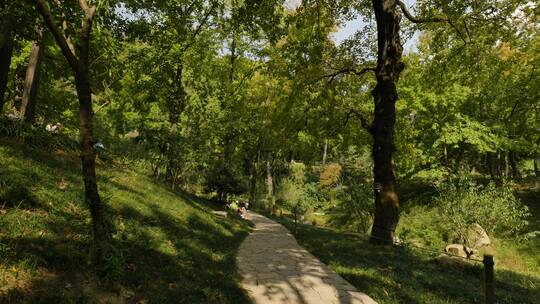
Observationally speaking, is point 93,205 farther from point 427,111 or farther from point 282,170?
point 282,170

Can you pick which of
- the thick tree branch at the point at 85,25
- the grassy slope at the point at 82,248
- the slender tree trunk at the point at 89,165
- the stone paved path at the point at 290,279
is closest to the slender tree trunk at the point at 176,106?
the grassy slope at the point at 82,248

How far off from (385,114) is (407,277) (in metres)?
6.14

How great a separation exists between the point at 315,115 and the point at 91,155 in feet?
39.9

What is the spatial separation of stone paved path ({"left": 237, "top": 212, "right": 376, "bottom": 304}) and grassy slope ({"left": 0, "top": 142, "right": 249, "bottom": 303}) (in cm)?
48

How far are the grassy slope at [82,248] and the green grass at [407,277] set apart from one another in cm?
299

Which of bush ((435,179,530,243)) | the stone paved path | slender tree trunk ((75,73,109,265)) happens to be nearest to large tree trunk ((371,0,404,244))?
the stone paved path

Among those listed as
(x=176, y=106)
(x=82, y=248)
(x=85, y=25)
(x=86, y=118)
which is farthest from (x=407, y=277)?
(x=176, y=106)

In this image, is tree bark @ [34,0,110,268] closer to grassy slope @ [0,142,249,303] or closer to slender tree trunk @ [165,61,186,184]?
grassy slope @ [0,142,249,303]

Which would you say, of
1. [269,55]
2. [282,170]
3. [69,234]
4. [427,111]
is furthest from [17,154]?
[282,170]

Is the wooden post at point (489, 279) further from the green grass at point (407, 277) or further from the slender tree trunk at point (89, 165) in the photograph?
the slender tree trunk at point (89, 165)

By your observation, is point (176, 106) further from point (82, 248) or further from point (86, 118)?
point (86, 118)

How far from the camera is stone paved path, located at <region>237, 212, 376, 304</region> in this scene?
Answer: 7207mm

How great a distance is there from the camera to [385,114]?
523 inches

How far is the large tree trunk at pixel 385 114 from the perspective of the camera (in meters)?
13.0
